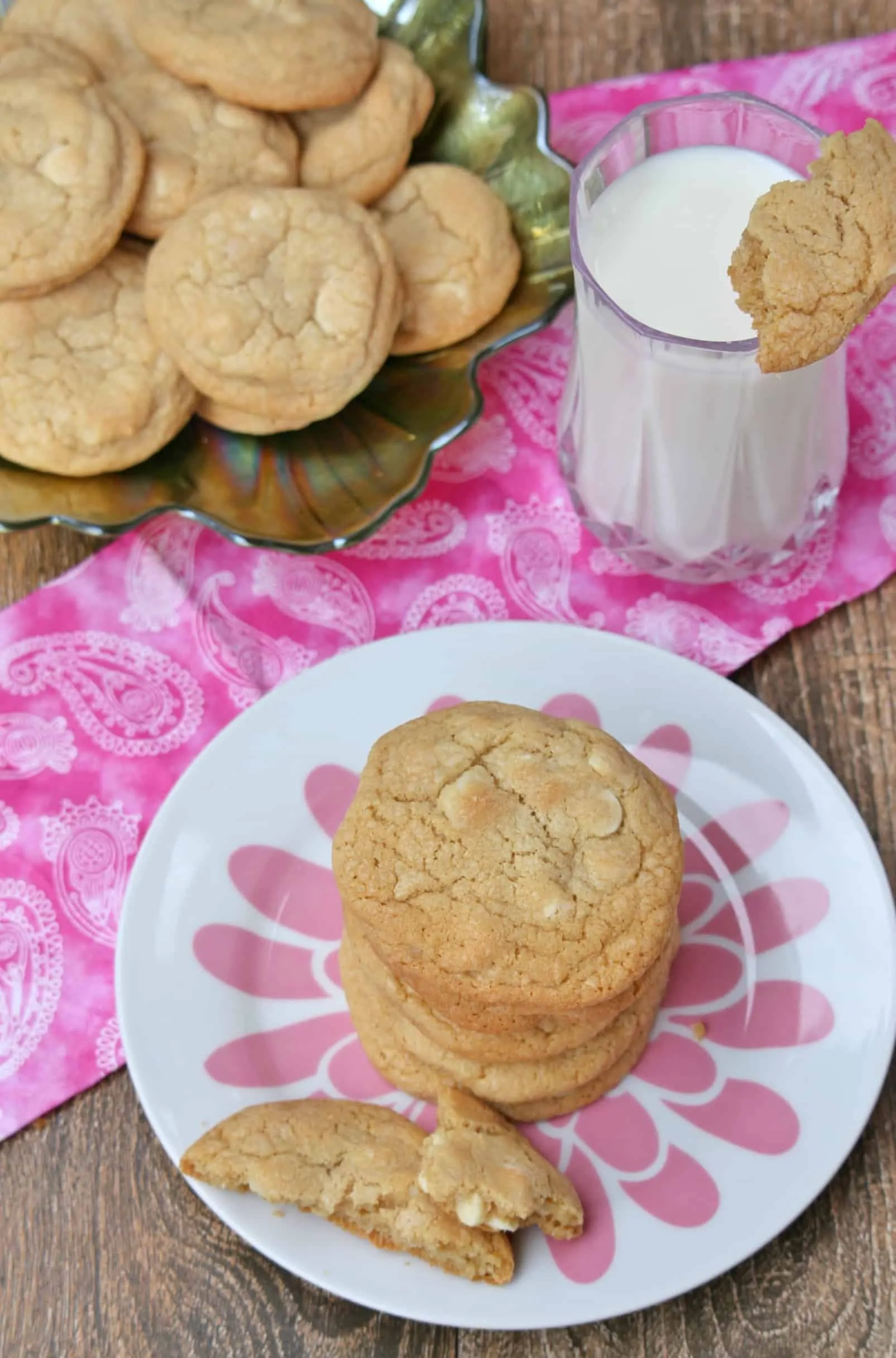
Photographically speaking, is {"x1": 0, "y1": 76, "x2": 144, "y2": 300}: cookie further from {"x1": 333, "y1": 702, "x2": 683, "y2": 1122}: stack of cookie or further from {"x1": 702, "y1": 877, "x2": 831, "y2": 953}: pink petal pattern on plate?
{"x1": 702, "y1": 877, "x2": 831, "y2": 953}: pink petal pattern on plate

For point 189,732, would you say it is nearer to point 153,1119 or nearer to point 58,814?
point 58,814

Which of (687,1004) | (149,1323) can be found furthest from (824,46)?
(149,1323)

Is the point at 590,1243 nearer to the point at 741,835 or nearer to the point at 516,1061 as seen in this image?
the point at 516,1061

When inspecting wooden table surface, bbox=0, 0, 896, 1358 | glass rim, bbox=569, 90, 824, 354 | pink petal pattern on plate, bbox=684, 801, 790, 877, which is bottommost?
wooden table surface, bbox=0, 0, 896, 1358

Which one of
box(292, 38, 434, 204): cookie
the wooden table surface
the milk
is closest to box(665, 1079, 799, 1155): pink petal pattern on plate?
the wooden table surface

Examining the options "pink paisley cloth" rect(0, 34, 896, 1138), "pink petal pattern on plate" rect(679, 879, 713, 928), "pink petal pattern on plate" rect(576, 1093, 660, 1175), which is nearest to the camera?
"pink petal pattern on plate" rect(576, 1093, 660, 1175)

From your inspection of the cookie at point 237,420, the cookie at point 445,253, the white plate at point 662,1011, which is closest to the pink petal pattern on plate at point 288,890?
the white plate at point 662,1011
